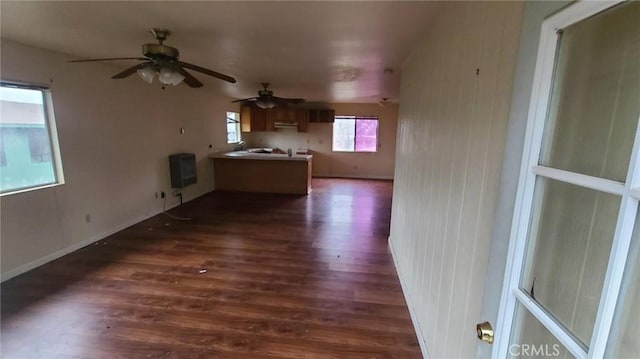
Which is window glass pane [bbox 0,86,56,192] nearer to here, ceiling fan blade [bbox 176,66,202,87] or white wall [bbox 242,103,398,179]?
ceiling fan blade [bbox 176,66,202,87]

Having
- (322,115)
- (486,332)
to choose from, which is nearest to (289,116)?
(322,115)

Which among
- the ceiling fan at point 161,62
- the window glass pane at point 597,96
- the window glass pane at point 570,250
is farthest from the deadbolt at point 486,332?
the ceiling fan at point 161,62

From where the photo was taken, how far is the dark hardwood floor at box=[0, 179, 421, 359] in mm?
1947

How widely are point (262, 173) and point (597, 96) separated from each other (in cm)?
632

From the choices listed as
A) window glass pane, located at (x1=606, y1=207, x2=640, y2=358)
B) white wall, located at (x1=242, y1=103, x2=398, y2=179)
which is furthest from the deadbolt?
white wall, located at (x1=242, y1=103, x2=398, y2=179)

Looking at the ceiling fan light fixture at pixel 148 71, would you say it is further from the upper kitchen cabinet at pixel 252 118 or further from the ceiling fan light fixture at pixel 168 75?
the upper kitchen cabinet at pixel 252 118

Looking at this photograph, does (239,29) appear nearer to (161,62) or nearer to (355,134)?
(161,62)

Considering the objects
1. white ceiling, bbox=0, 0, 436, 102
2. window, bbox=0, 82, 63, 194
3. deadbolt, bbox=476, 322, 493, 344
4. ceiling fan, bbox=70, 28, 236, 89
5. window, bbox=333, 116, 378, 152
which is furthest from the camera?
window, bbox=333, 116, 378, 152

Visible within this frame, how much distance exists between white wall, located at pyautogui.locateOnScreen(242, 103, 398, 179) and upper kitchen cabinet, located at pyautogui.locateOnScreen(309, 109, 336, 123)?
25 centimetres

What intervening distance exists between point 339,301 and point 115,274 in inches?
89.5

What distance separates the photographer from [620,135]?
549 mm

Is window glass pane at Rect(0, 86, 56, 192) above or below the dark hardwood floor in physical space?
above

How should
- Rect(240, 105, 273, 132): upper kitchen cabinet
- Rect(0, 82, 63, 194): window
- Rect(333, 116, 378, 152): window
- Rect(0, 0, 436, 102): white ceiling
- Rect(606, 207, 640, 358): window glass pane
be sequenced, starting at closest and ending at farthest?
Rect(606, 207, 640, 358): window glass pane
Rect(0, 0, 436, 102): white ceiling
Rect(0, 82, 63, 194): window
Rect(240, 105, 273, 132): upper kitchen cabinet
Rect(333, 116, 378, 152): window

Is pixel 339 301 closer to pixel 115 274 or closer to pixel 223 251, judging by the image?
pixel 223 251
